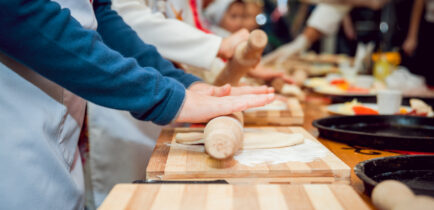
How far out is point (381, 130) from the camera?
4.50ft

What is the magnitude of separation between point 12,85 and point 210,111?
1.48 ft

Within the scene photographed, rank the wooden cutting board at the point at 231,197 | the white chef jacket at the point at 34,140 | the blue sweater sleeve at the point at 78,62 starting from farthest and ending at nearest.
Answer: the white chef jacket at the point at 34,140 < the blue sweater sleeve at the point at 78,62 < the wooden cutting board at the point at 231,197

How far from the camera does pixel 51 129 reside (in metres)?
1.03

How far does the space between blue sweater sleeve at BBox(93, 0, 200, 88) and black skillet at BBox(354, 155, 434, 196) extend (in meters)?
0.66

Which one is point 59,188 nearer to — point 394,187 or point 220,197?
point 220,197

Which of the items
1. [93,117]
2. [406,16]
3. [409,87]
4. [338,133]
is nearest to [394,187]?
[338,133]

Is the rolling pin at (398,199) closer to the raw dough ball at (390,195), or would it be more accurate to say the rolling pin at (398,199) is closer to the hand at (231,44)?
the raw dough ball at (390,195)

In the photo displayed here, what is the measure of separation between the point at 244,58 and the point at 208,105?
49cm

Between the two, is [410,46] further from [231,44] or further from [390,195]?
[390,195]

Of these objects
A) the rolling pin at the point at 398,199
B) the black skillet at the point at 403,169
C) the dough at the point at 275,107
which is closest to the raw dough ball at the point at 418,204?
the rolling pin at the point at 398,199

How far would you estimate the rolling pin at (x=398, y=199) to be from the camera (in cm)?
57

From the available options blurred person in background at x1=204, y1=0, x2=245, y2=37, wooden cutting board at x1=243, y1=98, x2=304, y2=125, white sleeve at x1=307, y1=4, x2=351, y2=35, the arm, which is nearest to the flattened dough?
wooden cutting board at x1=243, y1=98, x2=304, y2=125

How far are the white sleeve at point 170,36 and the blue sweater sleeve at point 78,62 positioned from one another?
672 millimetres

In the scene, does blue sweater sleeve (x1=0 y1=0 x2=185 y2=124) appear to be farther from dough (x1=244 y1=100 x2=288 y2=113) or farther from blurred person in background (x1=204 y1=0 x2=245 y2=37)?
blurred person in background (x1=204 y1=0 x2=245 y2=37)
